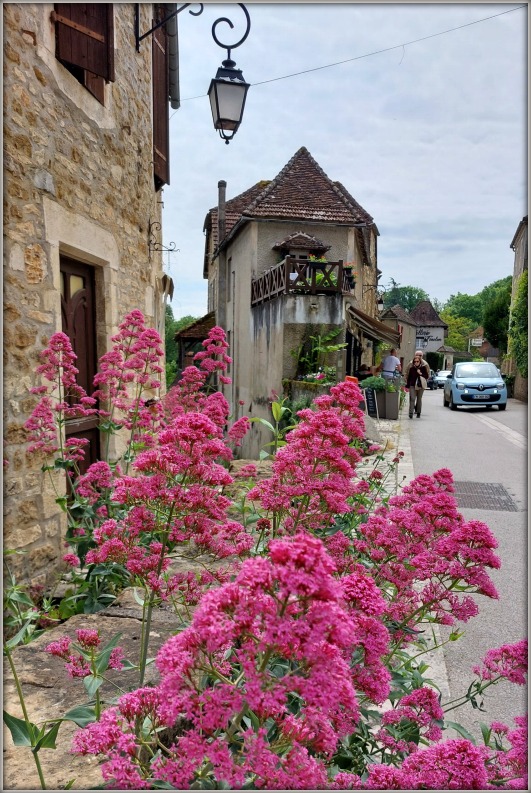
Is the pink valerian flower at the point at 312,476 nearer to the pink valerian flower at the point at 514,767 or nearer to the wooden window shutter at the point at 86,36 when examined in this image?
the pink valerian flower at the point at 514,767

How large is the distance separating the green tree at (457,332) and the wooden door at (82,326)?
7682 cm

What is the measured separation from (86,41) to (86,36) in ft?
0.13

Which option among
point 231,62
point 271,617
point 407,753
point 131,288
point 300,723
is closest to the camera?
point 271,617

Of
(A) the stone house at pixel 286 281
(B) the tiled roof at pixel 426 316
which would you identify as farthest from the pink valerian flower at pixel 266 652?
(B) the tiled roof at pixel 426 316

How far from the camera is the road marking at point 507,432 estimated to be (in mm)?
11867

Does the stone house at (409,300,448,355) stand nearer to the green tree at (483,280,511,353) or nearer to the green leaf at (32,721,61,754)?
the green tree at (483,280,511,353)

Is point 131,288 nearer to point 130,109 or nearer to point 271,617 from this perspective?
point 130,109

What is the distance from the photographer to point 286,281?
11.6 meters

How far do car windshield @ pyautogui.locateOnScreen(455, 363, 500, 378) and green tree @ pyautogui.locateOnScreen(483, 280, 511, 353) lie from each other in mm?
23155

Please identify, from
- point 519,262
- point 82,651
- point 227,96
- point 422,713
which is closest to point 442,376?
point 519,262

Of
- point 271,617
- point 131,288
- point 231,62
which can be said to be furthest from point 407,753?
point 231,62

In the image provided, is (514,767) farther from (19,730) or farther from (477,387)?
(477,387)

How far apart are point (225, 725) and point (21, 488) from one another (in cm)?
287

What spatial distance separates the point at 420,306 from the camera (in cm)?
7306
